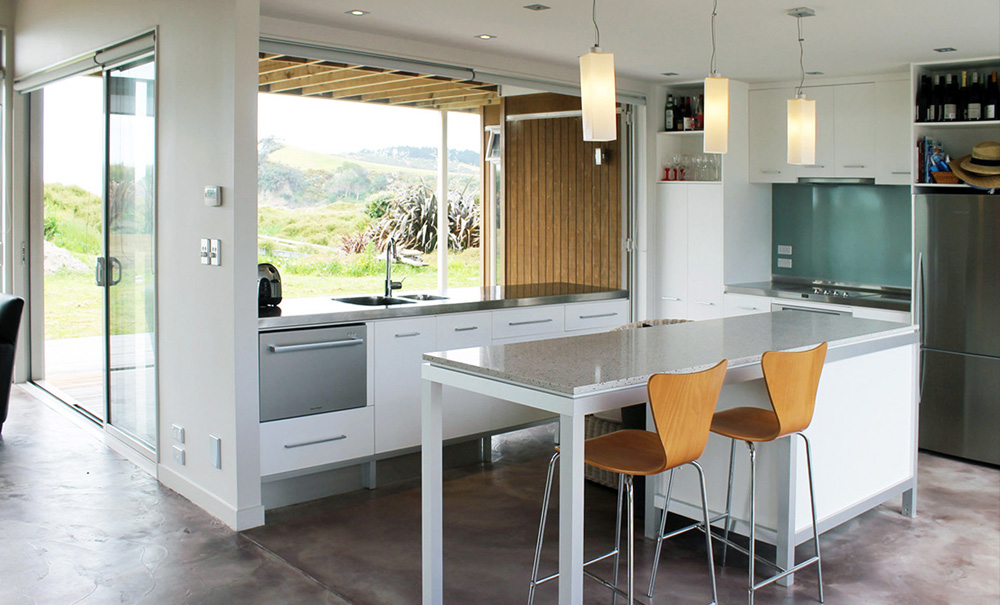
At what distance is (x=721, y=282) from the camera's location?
21.4 ft

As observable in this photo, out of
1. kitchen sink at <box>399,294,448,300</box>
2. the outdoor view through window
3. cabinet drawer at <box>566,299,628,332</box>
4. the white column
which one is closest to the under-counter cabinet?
kitchen sink at <box>399,294,448,300</box>

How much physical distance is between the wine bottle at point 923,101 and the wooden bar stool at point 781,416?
299cm

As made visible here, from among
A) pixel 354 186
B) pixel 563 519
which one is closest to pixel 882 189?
pixel 563 519

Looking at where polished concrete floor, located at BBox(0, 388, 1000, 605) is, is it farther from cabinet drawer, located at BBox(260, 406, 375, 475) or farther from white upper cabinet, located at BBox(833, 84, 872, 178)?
white upper cabinet, located at BBox(833, 84, 872, 178)

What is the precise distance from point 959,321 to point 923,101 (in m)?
1.42

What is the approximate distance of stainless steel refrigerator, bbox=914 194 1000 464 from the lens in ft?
16.7

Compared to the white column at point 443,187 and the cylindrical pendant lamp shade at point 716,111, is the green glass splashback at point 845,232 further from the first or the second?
the white column at point 443,187

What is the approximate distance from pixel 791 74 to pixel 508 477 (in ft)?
11.7

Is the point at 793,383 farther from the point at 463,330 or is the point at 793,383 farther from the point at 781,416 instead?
the point at 463,330

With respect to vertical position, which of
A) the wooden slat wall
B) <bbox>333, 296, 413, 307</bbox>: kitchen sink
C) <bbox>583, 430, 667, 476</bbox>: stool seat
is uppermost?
the wooden slat wall

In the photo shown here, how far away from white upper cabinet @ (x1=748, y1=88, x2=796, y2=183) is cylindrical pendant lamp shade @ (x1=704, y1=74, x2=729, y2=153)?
3108 mm

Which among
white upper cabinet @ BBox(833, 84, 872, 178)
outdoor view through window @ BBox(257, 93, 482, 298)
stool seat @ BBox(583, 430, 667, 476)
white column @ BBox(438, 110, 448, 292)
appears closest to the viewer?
stool seat @ BBox(583, 430, 667, 476)

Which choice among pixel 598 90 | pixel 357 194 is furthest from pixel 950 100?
pixel 357 194

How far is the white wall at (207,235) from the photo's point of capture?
376 centimetres
